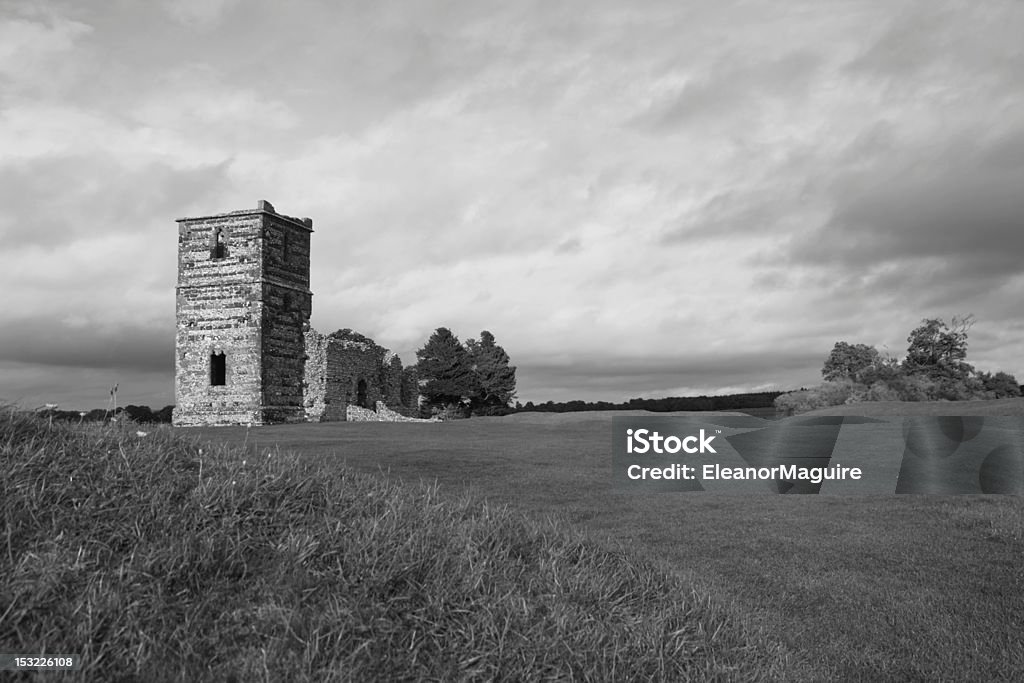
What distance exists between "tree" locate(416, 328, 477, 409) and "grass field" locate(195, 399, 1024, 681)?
5214 cm

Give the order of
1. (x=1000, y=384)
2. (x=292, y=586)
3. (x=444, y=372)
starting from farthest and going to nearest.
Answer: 1. (x=444, y=372)
2. (x=1000, y=384)
3. (x=292, y=586)

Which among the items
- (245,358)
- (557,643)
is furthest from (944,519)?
(245,358)

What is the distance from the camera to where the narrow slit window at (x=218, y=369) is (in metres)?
36.4

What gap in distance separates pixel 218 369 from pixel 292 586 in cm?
3510

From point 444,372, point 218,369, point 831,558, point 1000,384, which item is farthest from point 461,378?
point 831,558

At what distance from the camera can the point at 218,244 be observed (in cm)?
3681

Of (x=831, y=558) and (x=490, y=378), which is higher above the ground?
(x=490, y=378)

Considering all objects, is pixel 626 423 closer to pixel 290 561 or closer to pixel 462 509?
pixel 462 509

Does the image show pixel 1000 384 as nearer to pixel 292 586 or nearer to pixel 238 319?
pixel 238 319

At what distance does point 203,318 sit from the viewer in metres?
36.5

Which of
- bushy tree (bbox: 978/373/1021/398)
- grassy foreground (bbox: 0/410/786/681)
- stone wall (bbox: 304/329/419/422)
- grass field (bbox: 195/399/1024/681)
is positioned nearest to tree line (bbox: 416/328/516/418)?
stone wall (bbox: 304/329/419/422)

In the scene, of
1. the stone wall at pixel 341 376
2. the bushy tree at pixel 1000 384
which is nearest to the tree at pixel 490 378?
the stone wall at pixel 341 376

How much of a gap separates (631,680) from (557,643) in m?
0.46

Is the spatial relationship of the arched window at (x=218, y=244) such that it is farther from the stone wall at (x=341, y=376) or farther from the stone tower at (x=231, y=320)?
the stone wall at (x=341, y=376)
